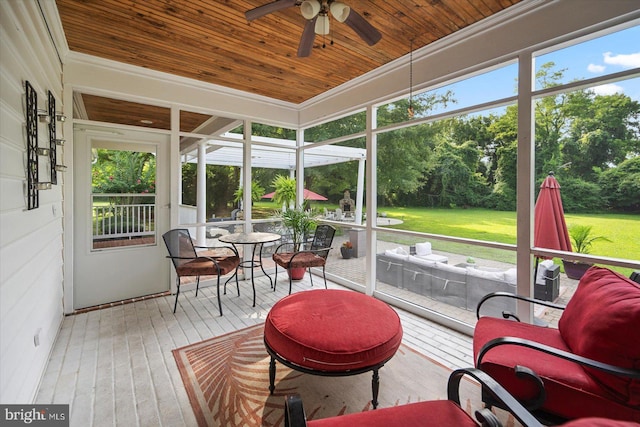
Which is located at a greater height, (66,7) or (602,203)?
(66,7)

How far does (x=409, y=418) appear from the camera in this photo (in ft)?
3.94

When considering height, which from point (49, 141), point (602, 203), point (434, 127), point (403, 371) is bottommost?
point (403, 371)

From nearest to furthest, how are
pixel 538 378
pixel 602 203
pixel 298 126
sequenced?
pixel 538 378, pixel 602 203, pixel 298 126

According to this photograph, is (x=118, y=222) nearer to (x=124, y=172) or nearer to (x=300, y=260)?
(x=124, y=172)

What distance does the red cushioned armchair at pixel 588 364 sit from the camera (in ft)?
4.22

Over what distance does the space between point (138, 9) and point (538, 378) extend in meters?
3.83

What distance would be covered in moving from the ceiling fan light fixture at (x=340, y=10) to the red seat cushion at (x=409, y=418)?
235 cm

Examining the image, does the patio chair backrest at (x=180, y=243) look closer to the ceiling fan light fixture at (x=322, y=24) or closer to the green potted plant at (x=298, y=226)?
the green potted plant at (x=298, y=226)

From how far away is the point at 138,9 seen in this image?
2.42 metres

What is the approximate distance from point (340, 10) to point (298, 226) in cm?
306

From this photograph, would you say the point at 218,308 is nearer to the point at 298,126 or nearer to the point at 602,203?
the point at 298,126

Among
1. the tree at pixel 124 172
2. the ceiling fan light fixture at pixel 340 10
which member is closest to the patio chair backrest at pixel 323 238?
the tree at pixel 124 172

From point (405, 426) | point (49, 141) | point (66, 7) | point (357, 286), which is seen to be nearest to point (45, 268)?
point (49, 141)

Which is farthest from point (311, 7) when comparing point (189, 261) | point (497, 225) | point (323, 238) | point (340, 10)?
point (189, 261)
